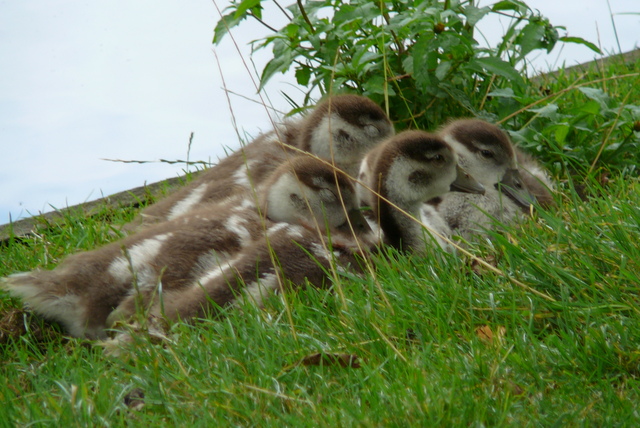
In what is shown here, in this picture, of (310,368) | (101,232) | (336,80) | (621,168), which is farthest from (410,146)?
(101,232)

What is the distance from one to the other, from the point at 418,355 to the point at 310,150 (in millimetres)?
2165

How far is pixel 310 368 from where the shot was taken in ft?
7.48

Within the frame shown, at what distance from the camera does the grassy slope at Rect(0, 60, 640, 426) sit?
1.95 m

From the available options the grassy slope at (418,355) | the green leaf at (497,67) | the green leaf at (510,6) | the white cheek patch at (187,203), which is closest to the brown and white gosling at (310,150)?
the white cheek patch at (187,203)

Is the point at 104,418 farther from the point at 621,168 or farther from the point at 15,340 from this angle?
the point at 621,168

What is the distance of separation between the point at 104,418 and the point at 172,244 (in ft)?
4.22

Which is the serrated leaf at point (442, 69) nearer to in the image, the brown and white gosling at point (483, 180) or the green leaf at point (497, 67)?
the green leaf at point (497, 67)

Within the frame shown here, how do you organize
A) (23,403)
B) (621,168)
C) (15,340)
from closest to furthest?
(23,403), (15,340), (621,168)

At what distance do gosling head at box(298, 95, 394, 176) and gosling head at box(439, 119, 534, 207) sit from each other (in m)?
0.43

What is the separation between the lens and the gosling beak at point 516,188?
3.67 metres

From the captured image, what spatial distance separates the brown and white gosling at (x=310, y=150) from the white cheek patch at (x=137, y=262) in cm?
70

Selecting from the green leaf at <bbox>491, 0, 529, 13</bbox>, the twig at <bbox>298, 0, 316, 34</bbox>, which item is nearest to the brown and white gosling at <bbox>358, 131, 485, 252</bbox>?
the green leaf at <bbox>491, 0, 529, 13</bbox>

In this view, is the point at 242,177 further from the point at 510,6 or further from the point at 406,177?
the point at 510,6

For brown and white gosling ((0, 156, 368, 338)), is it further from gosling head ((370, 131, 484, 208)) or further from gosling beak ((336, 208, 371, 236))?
gosling head ((370, 131, 484, 208))
